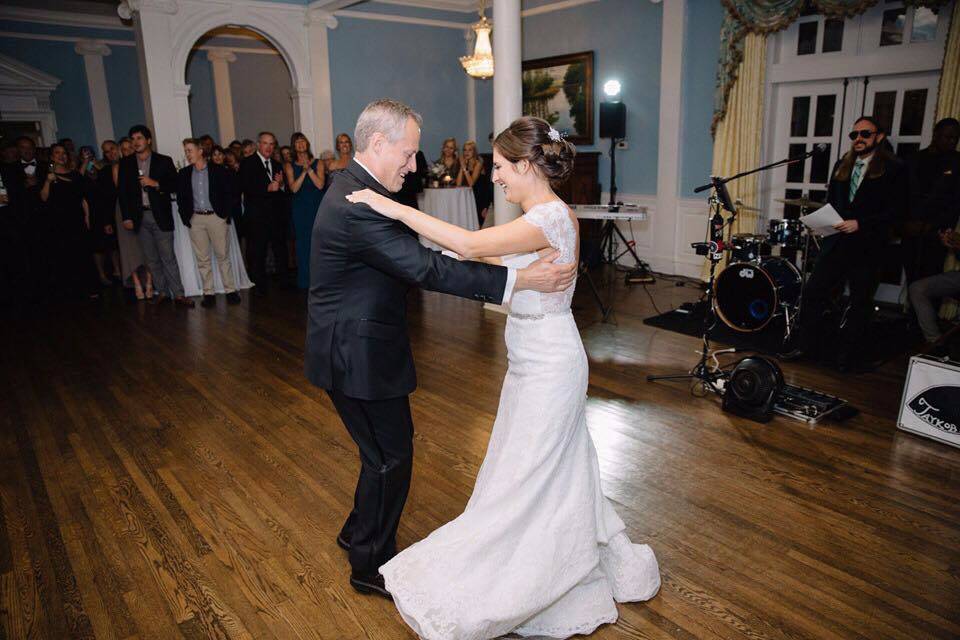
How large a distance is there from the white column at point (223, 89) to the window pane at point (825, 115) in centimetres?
1100

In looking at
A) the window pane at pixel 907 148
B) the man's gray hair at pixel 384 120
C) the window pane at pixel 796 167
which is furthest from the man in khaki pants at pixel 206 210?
the window pane at pixel 907 148

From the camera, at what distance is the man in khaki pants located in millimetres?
6934

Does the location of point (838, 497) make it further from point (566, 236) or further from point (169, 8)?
point (169, 8)

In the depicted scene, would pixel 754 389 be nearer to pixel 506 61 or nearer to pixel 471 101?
pixel 506 61

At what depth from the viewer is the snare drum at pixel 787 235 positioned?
5457mm

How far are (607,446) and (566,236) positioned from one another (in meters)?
1.82

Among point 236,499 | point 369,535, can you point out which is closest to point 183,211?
point 236,499

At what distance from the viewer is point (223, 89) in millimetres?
13453

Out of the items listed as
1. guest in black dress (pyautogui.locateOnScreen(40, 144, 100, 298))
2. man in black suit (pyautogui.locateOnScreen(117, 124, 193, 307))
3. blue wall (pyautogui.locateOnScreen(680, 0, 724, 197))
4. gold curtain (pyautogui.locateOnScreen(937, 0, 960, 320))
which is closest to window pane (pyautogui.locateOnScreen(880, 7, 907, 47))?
gold curtain (pyautogui.locateOnScreen(937, 0, 960, 320))

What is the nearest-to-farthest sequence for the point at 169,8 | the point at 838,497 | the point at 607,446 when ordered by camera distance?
the point at 838,497, the point at 607,446, the point at 169,8

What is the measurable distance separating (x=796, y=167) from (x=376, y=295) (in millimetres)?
6374

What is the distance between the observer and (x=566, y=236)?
2143mm

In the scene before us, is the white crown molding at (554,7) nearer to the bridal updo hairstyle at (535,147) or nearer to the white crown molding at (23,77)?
the bridal updo hairstyle at (535,147)

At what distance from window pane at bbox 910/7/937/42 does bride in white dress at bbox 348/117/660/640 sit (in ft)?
18.4
